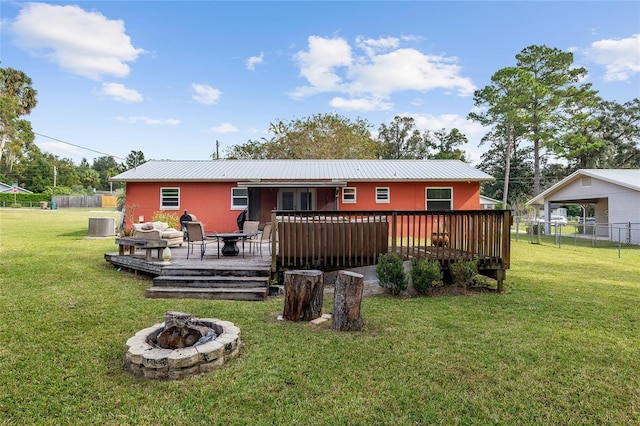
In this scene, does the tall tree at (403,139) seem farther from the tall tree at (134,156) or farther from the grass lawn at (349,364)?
the tall tree at (134,156)

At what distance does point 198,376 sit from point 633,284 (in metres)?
8.18

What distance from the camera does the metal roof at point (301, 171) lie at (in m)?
14.0

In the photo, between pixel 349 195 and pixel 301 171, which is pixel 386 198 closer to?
pixel 349 195

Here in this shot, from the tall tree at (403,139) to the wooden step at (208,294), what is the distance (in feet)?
129

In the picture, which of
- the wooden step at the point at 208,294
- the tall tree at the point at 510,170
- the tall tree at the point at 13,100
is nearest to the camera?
the wooden step at the point at 208,294

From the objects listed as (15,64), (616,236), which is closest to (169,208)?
(616,236)

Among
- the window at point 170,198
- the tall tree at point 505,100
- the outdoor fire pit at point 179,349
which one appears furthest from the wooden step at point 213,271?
the tall tree at point 505,100

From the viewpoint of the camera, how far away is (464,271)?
19.3 feet

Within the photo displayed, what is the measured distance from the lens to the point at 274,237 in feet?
18.9

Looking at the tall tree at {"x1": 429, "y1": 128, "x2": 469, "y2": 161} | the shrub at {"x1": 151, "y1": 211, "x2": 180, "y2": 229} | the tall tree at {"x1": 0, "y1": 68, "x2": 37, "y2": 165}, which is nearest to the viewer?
the shrub at {"x1": 151, "y1": 211, "x2": 180, "y2": 229}

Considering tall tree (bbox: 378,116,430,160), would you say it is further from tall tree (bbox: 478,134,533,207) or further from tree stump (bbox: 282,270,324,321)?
tree stump (bbox: 282,270,324,321)

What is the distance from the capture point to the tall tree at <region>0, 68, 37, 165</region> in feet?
107

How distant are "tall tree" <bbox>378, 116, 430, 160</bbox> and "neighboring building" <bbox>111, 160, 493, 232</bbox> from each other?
29.0m

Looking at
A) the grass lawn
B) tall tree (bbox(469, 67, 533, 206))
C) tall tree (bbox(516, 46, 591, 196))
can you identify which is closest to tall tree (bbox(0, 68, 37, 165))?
the grass lawn
